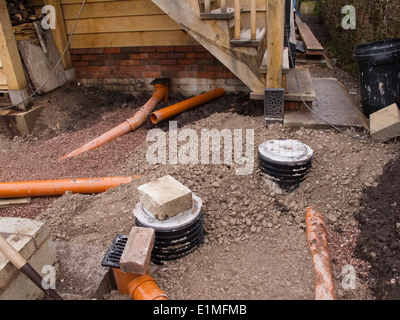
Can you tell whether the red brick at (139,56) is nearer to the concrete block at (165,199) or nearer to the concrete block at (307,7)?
the concrete block at (165,199)

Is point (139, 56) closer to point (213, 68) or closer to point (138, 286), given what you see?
point (213, 68)

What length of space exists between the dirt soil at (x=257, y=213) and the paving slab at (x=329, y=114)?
10 cm

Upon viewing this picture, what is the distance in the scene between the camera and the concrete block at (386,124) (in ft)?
12.8

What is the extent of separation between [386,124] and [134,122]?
3538 mm

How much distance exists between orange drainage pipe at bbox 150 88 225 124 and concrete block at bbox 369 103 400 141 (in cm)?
280

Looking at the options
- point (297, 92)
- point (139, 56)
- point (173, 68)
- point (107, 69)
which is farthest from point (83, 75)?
point (297, 92)

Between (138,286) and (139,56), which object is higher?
(139,56)

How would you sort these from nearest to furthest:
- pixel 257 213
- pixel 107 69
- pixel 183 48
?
pixel 257 213, pixel 183 48, pixel 107 69

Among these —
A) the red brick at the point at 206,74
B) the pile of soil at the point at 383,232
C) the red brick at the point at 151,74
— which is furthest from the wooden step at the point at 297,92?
the red brick at the point at 151,74

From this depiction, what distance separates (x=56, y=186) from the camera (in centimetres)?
409

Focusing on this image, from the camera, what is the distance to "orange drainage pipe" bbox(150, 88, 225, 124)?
5.48 m

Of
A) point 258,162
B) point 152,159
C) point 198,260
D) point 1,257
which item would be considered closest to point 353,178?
point 258,162

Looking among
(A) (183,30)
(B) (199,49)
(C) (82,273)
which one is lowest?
(C) (82,273)
